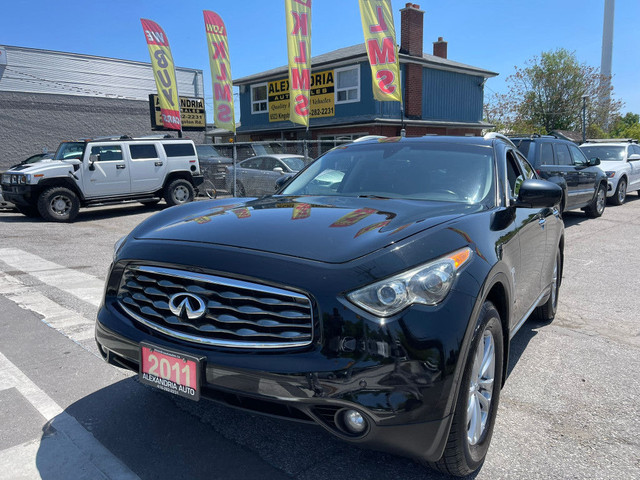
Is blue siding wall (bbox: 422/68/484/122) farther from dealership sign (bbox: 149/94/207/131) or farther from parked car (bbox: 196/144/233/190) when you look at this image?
parked car (bbox: 196/144/233/190)

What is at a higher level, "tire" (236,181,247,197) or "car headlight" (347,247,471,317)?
"car headlight" (347,247,471,317)

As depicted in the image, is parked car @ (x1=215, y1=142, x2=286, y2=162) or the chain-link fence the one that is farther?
parked car @ (x1=215, y1=142, x2=286, y2=162)

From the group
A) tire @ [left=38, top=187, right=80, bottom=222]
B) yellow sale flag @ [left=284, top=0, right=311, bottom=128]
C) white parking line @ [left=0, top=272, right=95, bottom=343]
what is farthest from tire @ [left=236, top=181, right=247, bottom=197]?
white parking line @ [left=0, top=272, right=95, bottom=343]

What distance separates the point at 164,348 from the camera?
7.43 ft

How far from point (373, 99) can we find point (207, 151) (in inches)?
354

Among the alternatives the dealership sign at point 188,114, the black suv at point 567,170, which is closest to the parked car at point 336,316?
the black suv at point 567,170

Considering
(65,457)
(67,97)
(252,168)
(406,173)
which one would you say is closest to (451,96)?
(252,168)

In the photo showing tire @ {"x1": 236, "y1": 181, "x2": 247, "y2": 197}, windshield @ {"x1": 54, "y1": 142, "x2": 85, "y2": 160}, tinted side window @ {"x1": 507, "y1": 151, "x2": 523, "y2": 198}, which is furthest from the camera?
tire @ {"x1": 236, "y1": 181, "x2": 247, "y2": 197}

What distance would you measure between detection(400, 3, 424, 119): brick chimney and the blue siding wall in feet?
2.36

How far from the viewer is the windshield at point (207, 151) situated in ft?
57.9

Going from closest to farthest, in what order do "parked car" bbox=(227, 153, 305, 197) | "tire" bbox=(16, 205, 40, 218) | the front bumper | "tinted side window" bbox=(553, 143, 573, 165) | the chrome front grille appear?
the front bumper
the chrome front grille
"tinted side window" bbox=(553, 143, 573, 165)
"tire" bbox=(16, 205, 40, 218)
"parked car" bbox=(227, 153, 305, 197)

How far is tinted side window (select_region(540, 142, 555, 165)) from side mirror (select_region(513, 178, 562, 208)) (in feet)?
24.3

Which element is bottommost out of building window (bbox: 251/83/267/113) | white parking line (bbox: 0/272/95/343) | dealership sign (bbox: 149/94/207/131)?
white parking line (bbox: 0/272/95/343)

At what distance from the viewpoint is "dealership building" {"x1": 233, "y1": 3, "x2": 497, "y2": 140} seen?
23.8 m
